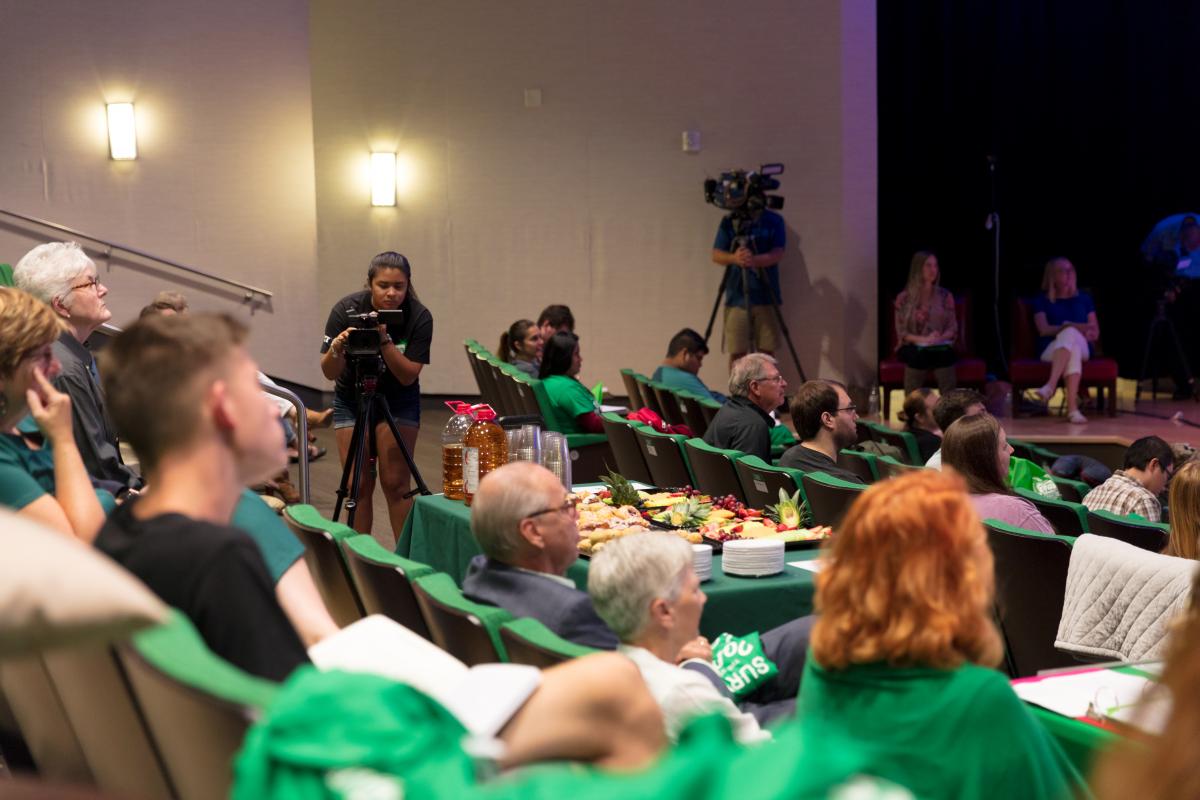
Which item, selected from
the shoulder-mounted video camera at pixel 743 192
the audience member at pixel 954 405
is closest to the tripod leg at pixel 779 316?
the shoulder-mounted video camera at pixel 743 192

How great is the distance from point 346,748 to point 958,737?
1024 millimetres

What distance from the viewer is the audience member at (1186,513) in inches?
134

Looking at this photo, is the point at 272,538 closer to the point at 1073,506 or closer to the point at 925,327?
the point at 1073,506

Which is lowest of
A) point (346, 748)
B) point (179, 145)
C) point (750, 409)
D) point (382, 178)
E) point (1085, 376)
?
point (1085, 376)

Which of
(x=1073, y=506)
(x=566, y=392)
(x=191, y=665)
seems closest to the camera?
(x=191, y=665)

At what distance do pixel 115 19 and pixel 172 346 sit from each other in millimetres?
9804

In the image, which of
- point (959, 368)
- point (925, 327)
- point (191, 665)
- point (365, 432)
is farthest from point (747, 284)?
point (191, 665)

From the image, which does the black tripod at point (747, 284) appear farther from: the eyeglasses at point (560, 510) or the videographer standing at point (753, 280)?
the eyeglasses at point (560, 510)

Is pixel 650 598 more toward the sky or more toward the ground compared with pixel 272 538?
more toward the ground

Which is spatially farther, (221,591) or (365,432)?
(365,432)

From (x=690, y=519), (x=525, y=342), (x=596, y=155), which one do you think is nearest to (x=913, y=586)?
(x=690, y=519)

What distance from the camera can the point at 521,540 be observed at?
2928mm

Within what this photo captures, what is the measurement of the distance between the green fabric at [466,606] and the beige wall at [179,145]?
27.3 ft

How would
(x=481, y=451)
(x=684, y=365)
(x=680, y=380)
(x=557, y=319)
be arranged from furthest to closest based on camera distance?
(x=557, y=319), (x=684, y=365), (x=680, y=380), (x=481, y=451)
